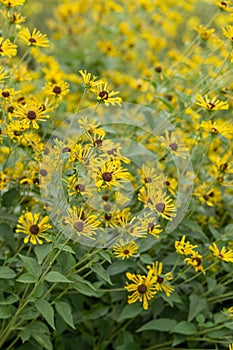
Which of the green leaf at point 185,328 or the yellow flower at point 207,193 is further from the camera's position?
the yellow flower at point 207,193

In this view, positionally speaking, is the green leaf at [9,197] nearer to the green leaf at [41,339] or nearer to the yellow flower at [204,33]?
the green leaf at [41,339]

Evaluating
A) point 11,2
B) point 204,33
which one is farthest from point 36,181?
point 204,33

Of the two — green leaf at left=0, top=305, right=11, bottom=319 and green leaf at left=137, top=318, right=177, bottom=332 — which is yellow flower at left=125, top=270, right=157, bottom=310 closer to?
green leaf at left=137, top=318, right=177, bottom=332

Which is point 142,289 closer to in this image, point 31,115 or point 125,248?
point 125,248

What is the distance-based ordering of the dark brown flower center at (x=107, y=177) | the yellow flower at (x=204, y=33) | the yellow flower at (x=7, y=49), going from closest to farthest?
the dark brown flower center at (x=107, y=177)
the yellow flower at (x=7, y=49)
the yellow flower at (x=204, y=33)

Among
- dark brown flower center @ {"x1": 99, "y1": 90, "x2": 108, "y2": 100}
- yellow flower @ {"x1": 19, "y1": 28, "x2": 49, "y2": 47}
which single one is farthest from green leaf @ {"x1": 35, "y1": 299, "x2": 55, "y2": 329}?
yellow flower @ {"x1": 19, "y1": 28, "x2": 49, "y2": 47}

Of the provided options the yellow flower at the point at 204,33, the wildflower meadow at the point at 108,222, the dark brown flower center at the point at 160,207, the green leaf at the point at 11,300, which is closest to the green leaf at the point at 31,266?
the wildflower meadow at the point at 108,222
